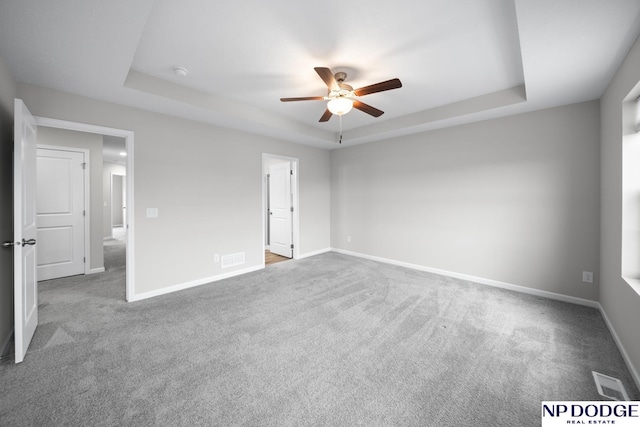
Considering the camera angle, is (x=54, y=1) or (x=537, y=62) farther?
(x=537, y=62)

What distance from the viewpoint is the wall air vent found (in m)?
4.02

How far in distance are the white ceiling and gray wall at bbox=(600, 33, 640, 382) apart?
193 mm

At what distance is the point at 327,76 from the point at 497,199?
2980mm

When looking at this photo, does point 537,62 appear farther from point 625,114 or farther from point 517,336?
point 517,336

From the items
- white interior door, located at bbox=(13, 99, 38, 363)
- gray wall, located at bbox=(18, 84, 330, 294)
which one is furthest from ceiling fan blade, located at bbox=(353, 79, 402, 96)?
white interior door, located at bbox=(13, 99, 38, 363)

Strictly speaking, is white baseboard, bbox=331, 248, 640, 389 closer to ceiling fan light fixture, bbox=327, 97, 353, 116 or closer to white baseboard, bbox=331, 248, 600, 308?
white baseboard, bbox=331, 248, 600, 308

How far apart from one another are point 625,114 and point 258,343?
367cm

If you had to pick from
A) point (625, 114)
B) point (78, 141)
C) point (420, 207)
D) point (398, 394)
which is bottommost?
point (398, 394)

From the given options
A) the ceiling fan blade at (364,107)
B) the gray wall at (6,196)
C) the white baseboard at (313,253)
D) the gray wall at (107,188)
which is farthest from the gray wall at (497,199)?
the gray wall at (107,188)

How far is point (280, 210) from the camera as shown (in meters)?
5.61

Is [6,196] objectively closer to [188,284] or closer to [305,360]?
[188,284]

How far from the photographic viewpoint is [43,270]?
3.90 m

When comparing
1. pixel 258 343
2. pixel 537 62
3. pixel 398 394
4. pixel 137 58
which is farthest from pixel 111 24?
pixel 537 62

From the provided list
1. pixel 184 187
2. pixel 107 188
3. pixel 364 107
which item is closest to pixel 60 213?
pixel 184 187
